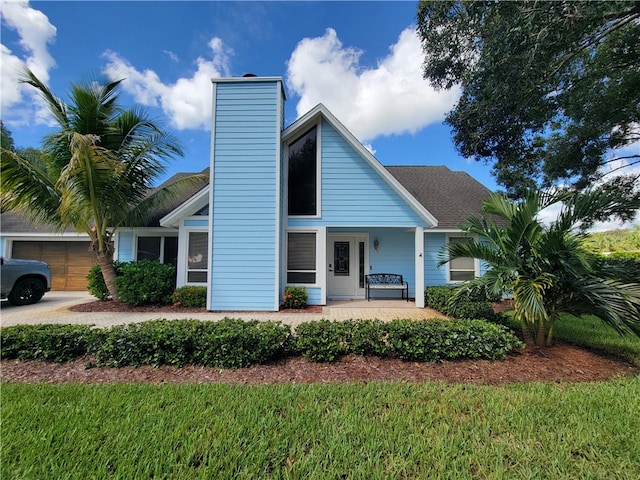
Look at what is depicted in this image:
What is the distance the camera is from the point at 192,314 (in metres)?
8.16

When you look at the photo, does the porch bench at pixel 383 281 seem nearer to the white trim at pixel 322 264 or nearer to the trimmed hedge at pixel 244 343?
the white trim at pixel 322 264

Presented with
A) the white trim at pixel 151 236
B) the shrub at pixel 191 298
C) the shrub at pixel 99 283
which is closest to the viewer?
the shrub at pixel 191 298

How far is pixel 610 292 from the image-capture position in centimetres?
420

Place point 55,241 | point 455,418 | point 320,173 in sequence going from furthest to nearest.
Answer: point 55,241, point 320,173, point 455,418

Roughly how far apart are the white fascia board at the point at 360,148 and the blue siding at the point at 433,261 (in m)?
1.75

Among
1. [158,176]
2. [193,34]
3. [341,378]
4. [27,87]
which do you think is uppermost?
[193,34]

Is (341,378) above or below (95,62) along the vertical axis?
below

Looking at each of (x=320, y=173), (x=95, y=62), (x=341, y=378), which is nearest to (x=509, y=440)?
(x=341, y=378)

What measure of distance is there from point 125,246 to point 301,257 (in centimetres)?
748

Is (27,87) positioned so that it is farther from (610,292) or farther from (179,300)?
(610,292)

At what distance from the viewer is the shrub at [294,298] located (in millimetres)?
8727

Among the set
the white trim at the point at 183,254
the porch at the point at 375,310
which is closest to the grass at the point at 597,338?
the porch at the point at 375,310

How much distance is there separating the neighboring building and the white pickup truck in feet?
7.99

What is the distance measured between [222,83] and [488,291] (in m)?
9.23
